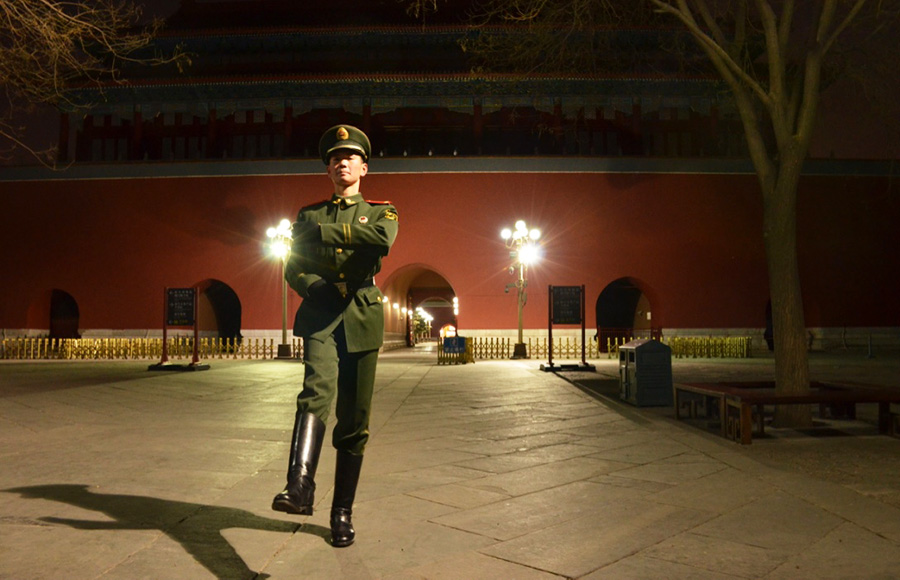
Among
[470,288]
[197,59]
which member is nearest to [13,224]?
[197,59]

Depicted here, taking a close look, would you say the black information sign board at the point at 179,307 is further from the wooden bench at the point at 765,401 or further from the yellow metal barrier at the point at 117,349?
the wooden bench at the point at 765,401

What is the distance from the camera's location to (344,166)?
2.94m

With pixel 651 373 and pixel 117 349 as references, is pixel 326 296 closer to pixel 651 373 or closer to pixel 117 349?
pixel 651 373

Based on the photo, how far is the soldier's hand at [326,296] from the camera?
108 inches

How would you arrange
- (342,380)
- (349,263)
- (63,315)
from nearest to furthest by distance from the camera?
(349,263)
(342,380)
(63,315)

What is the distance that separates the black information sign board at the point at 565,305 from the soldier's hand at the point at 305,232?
45.0 ft

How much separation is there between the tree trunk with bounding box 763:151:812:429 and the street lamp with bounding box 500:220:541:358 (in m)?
11.0

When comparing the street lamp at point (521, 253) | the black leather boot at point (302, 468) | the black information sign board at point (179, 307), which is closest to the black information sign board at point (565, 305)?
the street lamp at point (521, 253)

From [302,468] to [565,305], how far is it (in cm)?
1419

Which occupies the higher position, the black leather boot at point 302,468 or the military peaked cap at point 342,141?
the military peaked cap at point 342,141

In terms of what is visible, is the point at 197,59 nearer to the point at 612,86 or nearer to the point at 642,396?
the point at 612,86

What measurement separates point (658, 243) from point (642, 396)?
1427 centimetres

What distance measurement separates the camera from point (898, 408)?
5.85 m

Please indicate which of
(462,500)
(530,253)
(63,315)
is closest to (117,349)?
(63,315)
